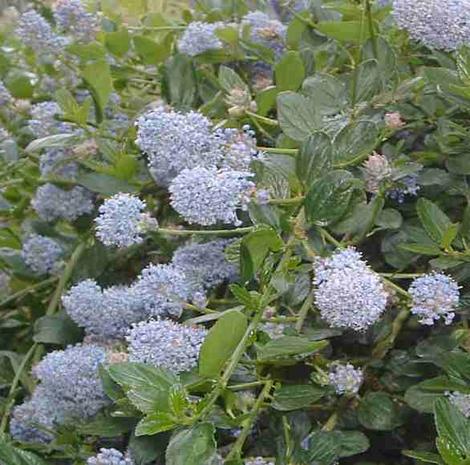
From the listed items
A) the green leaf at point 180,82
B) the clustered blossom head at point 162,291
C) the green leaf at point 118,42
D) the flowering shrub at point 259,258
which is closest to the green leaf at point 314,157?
the flowering shrub at point 259,258

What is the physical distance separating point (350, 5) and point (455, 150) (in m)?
0.18

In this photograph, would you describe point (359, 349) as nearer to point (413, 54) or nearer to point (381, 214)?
point (381, 214)

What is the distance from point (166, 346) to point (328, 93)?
0.77 ft

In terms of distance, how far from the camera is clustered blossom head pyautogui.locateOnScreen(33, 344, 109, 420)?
65 cm

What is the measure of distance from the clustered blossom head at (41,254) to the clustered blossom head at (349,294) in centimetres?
32

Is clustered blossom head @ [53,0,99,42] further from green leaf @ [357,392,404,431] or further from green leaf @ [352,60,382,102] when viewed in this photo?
green leaf @ [357,392,404,431]

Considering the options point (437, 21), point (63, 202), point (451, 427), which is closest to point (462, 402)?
point (451, 427)

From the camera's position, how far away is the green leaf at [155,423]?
52 centimetres

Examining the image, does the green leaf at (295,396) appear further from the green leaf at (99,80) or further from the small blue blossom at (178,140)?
the green leaf at (99,80)

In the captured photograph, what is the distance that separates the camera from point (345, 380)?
0.61 metres

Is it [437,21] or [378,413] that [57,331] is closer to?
[378,413]

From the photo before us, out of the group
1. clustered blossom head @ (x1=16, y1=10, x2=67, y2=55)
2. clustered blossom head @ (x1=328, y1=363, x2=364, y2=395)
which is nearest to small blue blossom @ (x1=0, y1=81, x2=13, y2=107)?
clustered blossom head @ (x1=16, y1=10, x2=67, y2=55)

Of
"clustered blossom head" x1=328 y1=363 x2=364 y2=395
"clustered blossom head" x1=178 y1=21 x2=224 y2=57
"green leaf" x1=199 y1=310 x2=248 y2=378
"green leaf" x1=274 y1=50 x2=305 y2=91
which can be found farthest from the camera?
"clustered blossom head" x1=178 y1=21 x2=224 y2=57

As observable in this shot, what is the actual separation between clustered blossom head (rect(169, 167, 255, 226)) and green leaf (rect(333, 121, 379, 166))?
0.08 m
